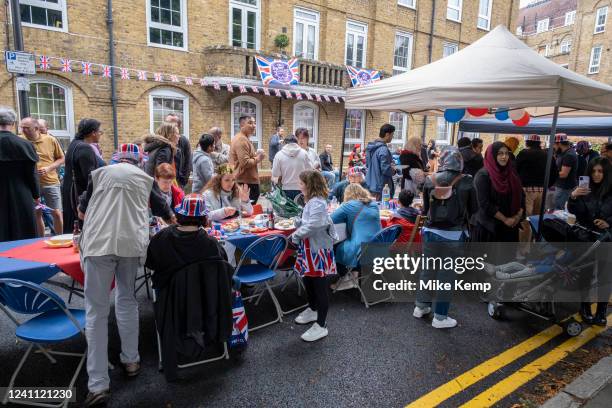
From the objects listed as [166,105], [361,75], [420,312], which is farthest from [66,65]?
[420,312]

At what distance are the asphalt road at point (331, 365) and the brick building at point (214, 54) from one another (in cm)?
759

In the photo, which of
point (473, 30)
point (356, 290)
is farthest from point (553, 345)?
point (473, 30)

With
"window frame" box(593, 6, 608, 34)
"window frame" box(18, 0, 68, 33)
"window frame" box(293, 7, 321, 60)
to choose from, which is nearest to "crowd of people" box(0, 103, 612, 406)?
"window frame" box(18, 0, 68, 33)

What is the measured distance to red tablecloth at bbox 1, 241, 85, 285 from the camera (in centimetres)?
320

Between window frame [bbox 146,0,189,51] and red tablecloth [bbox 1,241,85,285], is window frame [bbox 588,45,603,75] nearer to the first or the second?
window frame [bbox 146,0,189,51]

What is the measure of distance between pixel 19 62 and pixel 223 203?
411 centimetres

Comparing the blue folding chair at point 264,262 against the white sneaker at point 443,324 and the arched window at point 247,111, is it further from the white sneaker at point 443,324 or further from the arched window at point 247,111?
the arched window at point 247,111

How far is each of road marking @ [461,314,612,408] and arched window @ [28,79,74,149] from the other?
10476 millimetres

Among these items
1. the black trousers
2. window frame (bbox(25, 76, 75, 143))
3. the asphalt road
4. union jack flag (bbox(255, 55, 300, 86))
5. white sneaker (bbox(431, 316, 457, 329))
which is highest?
union jack flag (bbox(255, 55, 300, 86))

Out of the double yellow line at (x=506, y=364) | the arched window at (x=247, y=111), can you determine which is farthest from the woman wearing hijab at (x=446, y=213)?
the arched window at (x=247, y=111)

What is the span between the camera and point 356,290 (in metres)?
5.02

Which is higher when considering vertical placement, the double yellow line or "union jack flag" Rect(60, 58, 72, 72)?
"union jack flag" Rect(60, 58, 72, 72)

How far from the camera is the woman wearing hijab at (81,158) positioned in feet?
14.0

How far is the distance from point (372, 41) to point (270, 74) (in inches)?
220
